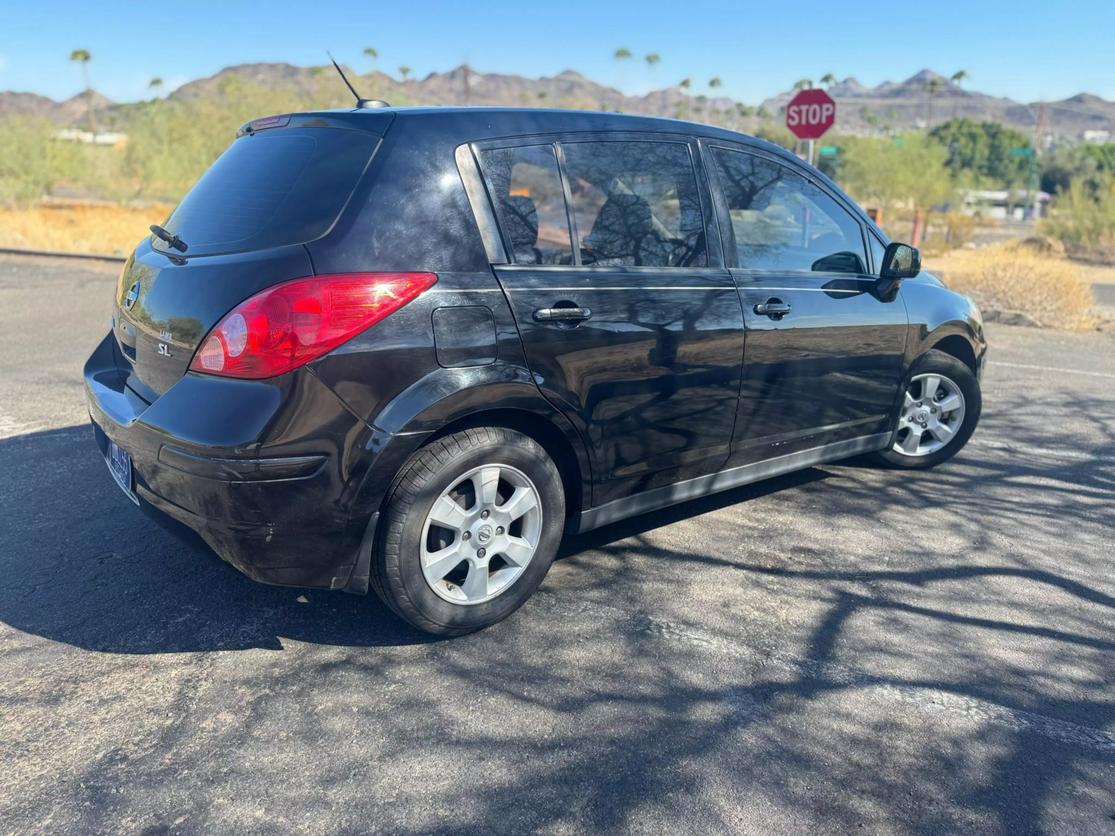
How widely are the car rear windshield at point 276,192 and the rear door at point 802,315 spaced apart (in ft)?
5.58

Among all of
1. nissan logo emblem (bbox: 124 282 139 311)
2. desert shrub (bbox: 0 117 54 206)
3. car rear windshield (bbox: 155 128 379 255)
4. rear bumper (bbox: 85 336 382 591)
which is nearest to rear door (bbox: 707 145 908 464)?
car rear windshield (bbox: 155 128 379 255)

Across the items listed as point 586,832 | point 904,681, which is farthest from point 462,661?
point 904,681

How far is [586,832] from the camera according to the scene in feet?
7.72

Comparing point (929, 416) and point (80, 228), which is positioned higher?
point (80, 228)

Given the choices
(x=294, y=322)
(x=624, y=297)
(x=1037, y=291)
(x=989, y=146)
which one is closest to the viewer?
(x=294, y=322)

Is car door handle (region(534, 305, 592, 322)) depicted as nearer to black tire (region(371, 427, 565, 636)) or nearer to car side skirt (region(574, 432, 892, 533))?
black tire (region(371, 427, 565, 636))

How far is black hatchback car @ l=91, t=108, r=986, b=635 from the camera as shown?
2887mm

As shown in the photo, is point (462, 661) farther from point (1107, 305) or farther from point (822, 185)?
point (1107, 305)

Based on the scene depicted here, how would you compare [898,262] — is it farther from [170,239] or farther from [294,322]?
[170,239]

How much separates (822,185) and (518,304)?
7.00ft

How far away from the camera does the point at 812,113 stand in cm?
1330

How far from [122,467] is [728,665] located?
7.53 feet

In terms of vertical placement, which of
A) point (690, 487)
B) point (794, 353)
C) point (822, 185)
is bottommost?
point (690, 487)

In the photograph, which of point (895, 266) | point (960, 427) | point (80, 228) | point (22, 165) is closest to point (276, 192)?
point (895, 266)
